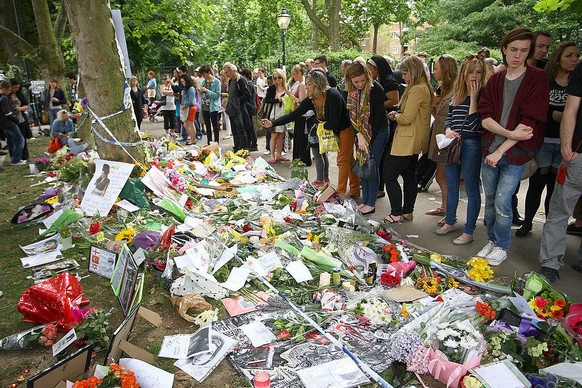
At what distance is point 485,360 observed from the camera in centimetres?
262

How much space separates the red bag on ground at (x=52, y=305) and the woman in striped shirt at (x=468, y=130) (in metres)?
3.45

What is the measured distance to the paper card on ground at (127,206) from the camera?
5.23 metres

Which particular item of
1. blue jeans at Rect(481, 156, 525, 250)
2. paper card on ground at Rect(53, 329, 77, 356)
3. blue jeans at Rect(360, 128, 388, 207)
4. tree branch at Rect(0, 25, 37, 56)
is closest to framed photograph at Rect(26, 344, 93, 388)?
paper card on ground at Rect(53, 329, 77, 356)

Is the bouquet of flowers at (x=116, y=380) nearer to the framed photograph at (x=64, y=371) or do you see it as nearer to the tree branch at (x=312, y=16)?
the framed photograph at (x=64, y=371)

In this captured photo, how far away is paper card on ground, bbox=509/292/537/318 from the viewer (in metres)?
2.83

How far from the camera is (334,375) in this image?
2.57 meters

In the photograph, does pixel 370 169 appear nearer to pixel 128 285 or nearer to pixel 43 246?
pixel 128 285

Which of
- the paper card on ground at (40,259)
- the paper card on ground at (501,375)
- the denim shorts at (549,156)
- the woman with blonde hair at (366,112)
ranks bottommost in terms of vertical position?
the paper card on ground at (501,375)

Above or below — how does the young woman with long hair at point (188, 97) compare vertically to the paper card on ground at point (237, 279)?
above

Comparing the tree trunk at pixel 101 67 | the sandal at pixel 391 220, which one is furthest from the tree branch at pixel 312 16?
the sandal at pixel 391 220

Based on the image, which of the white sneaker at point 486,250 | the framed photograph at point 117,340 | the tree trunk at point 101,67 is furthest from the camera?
the tree trunk at point 101,67

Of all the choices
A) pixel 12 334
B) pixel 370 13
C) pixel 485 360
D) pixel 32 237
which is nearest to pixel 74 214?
pixel 32 237

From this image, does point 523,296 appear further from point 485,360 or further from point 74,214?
point 74,214

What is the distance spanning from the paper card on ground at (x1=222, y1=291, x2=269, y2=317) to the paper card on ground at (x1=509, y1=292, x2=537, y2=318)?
1.73m
